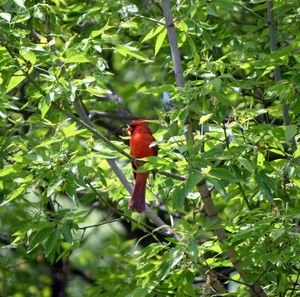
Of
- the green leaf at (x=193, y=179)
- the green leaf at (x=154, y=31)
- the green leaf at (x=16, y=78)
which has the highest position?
the green leaf at (x=16, y=78)

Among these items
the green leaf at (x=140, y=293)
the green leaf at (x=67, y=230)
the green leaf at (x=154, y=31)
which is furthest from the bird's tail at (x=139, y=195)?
the green leaf at (x=154, y=31)

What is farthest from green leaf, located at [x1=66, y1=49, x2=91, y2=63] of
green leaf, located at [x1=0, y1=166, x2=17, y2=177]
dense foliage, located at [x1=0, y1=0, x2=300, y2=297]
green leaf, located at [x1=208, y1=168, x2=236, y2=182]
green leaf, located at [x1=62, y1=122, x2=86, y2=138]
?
green leaf, located at [x1=208, y1=168, x2=236, y2=182]

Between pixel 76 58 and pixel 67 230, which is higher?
pixel 76 58

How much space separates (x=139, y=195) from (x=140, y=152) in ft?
1.18

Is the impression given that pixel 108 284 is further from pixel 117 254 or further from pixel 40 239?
pixel 40 239

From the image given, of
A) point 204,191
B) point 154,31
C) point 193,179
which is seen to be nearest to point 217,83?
point 193,179

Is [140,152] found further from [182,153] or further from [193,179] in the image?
[193,179]

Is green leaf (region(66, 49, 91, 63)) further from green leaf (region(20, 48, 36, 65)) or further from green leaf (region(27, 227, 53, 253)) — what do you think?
green leaf (region(27, 227, 53, 253))

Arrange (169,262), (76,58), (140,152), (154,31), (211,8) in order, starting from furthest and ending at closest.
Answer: (140,152)
(154,31)
(211,8)
(76,58)
(169,262)

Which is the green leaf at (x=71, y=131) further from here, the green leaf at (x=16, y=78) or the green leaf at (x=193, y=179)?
the green leaf at (x=193, y=179)

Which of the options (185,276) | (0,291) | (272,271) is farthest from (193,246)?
(0,291)

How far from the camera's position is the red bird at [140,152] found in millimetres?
5422

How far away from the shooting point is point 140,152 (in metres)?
5.67

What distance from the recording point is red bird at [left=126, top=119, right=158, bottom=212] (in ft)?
17.8
